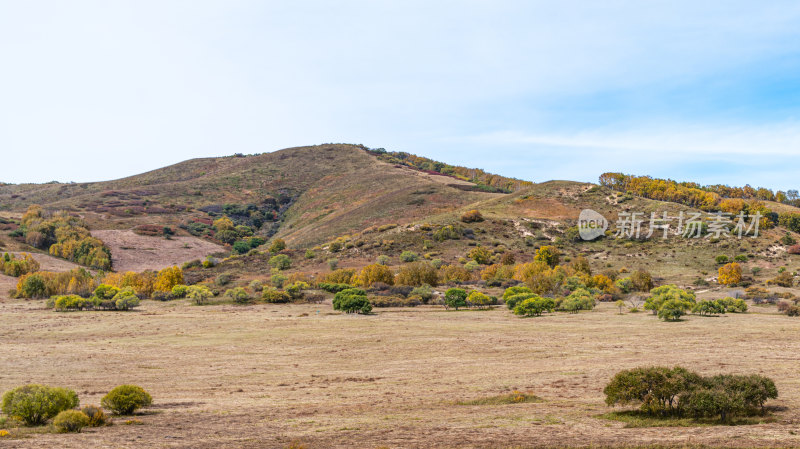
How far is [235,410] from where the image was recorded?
67.4ft

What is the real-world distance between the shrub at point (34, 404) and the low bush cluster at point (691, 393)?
1799 cm

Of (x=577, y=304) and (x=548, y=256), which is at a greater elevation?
(x=548, y=256)

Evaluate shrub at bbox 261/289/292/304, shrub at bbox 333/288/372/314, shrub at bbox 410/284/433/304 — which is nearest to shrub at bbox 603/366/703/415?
shrub at bbox 333/288/372/314

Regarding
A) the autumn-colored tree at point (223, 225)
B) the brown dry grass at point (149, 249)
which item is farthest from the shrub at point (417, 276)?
the autumn-colored tree at point (223, 225)

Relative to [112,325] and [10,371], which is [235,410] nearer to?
[10,371]

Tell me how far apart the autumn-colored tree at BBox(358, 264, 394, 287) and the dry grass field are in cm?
1976

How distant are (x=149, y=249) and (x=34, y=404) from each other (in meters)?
106

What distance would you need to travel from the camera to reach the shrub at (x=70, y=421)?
17.1 metres

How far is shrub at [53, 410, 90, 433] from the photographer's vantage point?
17062 mm

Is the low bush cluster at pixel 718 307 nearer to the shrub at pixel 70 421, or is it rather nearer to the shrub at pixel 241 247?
the shrub at pixel 70 421

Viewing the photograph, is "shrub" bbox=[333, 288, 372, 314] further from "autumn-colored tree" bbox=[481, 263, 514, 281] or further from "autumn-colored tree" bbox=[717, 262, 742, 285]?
"autumn-colored tree" bbox=[717, 262, 742, 285]

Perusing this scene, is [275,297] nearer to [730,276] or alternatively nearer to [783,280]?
[730,276]

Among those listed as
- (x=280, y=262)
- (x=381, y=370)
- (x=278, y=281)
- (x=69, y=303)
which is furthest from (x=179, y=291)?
(x=381, y=370)

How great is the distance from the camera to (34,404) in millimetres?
17938
